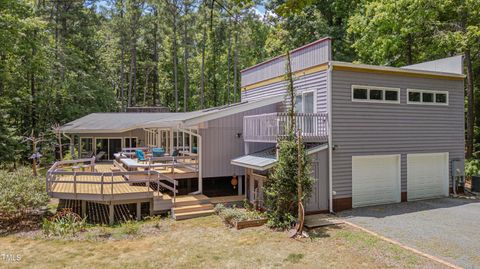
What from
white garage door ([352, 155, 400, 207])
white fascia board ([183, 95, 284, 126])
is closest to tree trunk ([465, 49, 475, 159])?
white garage door ([352, 155, 400, 207])

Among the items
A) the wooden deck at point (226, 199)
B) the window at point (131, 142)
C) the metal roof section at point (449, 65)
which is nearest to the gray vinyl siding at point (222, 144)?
the wooden deck at point (226, 199)

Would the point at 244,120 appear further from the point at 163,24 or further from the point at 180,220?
the point at 163,24

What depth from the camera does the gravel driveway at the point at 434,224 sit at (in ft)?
25.2

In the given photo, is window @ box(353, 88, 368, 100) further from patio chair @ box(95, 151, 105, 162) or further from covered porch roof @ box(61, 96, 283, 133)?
patio chair @ box(95, 151, 105, 162)

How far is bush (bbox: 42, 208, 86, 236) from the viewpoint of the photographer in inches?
386

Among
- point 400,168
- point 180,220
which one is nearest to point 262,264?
point 180,220

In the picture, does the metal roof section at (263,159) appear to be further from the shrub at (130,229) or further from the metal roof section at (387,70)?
the shrub at (130,229)

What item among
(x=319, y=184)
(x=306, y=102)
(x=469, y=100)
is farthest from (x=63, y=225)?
(x=469, y=100)

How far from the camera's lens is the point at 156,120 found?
58.1 ft

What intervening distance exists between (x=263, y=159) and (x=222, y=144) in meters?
2.60

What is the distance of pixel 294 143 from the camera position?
32.1ft

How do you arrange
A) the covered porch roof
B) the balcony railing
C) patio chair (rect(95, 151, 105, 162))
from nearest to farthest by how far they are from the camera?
the balcony railing < the covered porch roof < patio chair (rect(95, 151, 105, 162))

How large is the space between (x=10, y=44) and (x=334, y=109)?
2103cm

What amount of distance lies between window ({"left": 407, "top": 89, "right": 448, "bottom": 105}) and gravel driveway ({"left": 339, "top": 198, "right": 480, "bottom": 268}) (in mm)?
4180
